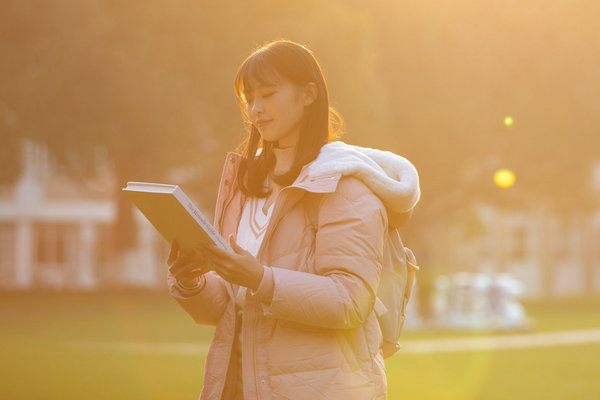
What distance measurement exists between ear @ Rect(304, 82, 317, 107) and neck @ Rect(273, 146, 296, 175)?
14 centimetres

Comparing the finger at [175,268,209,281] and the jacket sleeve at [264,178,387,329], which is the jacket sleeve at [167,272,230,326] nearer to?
the finger at [175,268,209,281]

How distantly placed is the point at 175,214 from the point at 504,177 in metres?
25.4

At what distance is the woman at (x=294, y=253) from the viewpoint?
2.37 m

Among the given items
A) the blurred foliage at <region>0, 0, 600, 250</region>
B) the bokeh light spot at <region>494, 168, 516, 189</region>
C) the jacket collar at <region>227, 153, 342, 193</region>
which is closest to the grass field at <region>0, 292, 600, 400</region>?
the blurred foliage at <region>0, 0, 600, 250</region>

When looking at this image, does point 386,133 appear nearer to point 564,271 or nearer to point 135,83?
point 135,83

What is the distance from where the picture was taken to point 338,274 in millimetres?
2381

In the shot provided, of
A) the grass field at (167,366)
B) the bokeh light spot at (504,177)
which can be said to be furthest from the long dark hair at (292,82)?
the bokeh light spot at (504,177)

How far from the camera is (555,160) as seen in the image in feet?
86.2

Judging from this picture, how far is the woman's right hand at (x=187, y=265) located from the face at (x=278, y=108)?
41cm

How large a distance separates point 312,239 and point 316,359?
330 mm

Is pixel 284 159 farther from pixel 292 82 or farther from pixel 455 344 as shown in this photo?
pixel 455 344

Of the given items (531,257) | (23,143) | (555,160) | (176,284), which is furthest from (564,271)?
(176,284)

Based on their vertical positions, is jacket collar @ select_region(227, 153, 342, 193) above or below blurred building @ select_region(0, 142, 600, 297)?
above

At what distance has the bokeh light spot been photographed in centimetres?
2684
